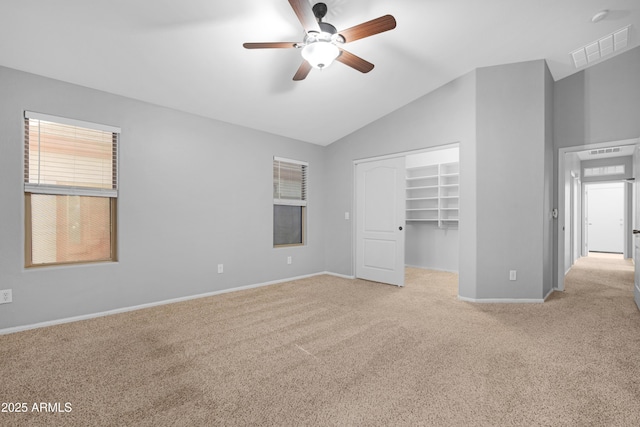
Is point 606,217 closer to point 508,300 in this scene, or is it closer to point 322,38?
point 508,300

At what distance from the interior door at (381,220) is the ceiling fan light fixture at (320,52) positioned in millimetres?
2655

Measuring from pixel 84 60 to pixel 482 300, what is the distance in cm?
515

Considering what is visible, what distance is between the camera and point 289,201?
203 inches

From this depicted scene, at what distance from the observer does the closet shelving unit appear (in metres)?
6.05

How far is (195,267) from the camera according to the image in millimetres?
3990

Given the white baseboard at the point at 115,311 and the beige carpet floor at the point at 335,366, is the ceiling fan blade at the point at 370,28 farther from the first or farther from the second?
the white baseboard at the point at 115,311

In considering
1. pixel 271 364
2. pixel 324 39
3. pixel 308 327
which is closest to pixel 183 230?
pixel 308 327

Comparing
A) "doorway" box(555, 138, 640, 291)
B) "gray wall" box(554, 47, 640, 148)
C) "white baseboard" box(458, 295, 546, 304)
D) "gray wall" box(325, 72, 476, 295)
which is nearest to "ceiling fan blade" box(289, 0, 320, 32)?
"gray wall" box(325, 72, 476, 295)

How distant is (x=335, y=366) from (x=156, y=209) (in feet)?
9.25

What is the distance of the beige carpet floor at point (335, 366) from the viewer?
167 cm

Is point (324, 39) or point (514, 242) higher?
point (324, 39)

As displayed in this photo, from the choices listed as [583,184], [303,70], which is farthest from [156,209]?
[583,184]

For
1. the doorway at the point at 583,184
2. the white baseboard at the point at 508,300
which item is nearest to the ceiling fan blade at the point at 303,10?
the white baseboard at the point at 508,300

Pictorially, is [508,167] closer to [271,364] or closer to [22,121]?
[271,364]
